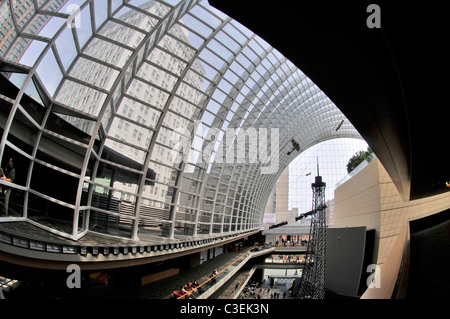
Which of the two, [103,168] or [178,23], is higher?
[178,23]

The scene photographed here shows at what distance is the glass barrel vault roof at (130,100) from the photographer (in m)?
8.42

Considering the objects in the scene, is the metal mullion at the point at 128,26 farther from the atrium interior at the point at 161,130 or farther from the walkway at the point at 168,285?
the walkway at the point at 168,285

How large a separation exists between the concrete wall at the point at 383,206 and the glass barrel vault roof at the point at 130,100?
41.8 feet

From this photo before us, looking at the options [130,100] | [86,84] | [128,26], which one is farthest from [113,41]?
[130,100]

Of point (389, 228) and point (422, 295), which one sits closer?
point (422, 295)

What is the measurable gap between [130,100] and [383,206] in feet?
66.3

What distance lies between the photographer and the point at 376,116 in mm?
4953

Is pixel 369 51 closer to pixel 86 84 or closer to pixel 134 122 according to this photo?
pixel 86 84

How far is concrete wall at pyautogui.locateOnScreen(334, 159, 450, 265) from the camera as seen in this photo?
55.9 ft

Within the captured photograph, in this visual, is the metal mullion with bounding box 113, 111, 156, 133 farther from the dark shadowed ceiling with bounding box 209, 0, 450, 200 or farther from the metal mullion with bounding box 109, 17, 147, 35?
the dark shadowed ceiling with bounding box 209, 0, 450, 200

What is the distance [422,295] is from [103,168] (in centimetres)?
1440

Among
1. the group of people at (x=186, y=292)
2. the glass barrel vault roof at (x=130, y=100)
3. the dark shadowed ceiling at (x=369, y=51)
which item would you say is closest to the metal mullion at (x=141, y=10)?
the glass barrel vault roof at (x=130, y=100)
